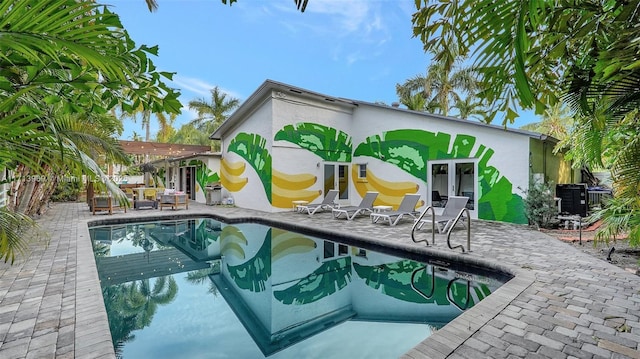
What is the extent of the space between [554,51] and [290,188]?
42.2 feet

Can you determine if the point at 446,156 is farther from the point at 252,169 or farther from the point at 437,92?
the point at 437,92

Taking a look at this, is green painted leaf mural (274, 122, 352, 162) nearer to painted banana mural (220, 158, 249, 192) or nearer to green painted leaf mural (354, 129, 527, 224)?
green painted leaf mural (354, 129, 527, 224)

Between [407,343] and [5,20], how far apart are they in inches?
179

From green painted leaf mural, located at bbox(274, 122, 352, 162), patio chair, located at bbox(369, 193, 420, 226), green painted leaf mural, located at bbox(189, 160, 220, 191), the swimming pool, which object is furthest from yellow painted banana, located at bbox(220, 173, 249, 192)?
patio chair, located at bbox(369, 193, 420, 226)

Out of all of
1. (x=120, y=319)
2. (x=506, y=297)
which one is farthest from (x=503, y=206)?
(x=120, y=319)

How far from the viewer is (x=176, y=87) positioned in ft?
6.16

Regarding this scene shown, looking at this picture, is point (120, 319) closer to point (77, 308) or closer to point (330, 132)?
point (77, 308)

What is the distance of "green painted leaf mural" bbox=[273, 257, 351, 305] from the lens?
571 centimetres

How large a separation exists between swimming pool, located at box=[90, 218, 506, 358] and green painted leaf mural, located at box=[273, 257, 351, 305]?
0.02m

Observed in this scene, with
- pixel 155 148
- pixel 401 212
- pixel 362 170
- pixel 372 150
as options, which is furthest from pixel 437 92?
pixel 155 148

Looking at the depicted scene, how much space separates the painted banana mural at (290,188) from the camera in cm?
1429

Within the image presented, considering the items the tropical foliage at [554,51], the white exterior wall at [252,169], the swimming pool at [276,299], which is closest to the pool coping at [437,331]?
the swimming pool at [276,299]

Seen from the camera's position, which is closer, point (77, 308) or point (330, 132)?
point (77, 308)

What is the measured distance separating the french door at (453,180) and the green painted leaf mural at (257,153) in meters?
7.14
